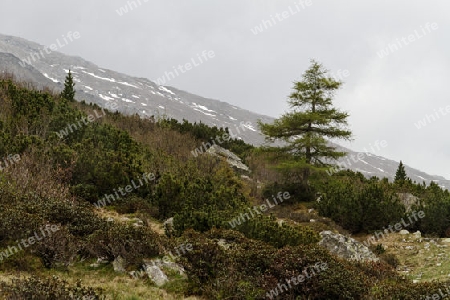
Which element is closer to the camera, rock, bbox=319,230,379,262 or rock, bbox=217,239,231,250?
rock, bbox=217,239,231,250

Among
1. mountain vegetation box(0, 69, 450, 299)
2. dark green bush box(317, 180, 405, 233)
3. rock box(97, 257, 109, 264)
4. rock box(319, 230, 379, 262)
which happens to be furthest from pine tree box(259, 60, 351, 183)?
rock box(97, 257, 109, 264)

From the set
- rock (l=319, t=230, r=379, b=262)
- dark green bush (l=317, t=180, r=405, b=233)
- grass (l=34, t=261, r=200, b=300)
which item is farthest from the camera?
dark green bush (l=317, t=180, r=405, b=233)

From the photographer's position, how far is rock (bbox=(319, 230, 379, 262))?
36.0ft

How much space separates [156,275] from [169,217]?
618 cm

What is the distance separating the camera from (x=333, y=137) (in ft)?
79.2

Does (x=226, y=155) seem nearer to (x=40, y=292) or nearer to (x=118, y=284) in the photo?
(x=118, y=284)

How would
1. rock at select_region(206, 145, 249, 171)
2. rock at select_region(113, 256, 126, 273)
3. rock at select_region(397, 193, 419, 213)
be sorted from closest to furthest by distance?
1. rock at select_region(113, 256, 126, 273)
2. rock at select_region(397, 193, 419, 213)
3. rock at select_region(206, 145, 249, 171)

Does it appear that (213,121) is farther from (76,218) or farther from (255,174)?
(76,218)

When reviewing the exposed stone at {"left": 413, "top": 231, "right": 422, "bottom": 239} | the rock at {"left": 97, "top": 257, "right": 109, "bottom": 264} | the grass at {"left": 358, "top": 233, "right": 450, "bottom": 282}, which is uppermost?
the rock at {"left": 97, "top": 257, "right": 109, "bottom": 264}

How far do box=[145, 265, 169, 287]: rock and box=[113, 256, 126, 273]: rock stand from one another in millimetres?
504

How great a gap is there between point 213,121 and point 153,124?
5793 inches

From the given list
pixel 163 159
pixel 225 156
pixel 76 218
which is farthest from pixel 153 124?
pixel 76 218

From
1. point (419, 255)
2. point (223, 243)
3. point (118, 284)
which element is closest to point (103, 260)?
point (118, 284)

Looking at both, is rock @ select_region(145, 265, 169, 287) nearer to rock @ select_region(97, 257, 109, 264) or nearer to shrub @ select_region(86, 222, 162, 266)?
shrub @ select_region(86, 222, 162, 266)
